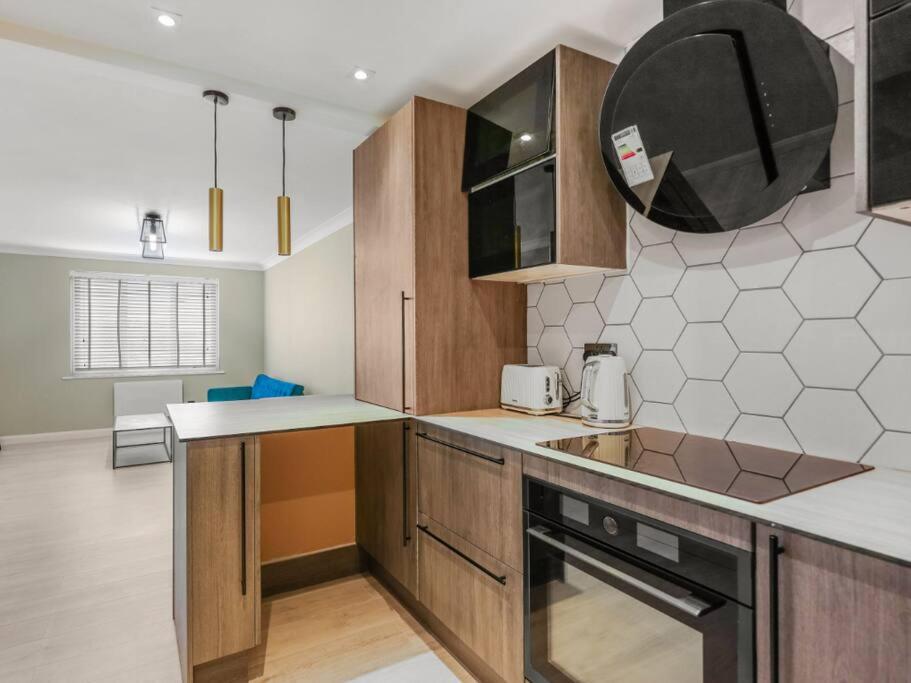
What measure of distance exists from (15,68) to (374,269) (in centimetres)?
165

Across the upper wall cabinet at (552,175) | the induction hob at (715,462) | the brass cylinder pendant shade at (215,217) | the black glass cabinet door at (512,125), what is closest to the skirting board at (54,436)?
the brass cylinder pendant shade at (215,217)

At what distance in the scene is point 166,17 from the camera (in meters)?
1.72

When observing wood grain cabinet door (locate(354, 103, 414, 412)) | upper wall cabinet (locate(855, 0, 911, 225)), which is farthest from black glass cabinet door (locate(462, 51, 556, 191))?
upper wall cabinet (locate(855, 0, 911, 225))

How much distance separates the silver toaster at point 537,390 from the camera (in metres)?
2.09

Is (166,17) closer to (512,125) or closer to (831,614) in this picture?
(512,125)

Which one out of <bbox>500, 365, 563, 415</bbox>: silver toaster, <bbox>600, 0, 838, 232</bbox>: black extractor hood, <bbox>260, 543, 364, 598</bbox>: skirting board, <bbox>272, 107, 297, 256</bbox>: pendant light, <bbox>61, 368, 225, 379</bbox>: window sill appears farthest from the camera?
<bbox>61, 368, 225, 379</bbox>: window sill

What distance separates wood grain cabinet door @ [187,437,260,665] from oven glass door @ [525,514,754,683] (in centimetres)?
95

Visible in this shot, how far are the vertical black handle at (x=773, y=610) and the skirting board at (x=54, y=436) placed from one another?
24.0 ft

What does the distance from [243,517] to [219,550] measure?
0.12m

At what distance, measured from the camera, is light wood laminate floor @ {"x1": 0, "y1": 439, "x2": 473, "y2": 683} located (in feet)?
6.19

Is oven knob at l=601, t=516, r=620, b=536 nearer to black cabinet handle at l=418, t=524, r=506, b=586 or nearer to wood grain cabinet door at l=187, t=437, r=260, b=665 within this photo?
black cabinet handle at l=418, t=524, r=506, b=586

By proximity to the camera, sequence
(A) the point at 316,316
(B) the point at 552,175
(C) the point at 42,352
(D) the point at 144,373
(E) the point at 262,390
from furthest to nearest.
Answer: (D) the point at 144,373
(C) the point at 42,352
(E) the point at 262,390
(A) the point at 316,316
(B) the point at 552,175

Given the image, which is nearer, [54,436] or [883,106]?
[883,106]

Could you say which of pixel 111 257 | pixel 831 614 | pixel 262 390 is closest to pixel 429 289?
pixel 831 614
